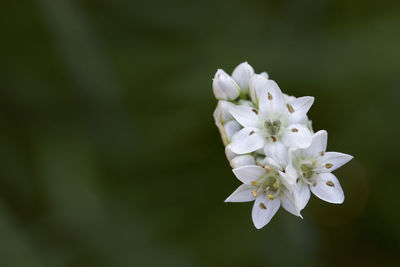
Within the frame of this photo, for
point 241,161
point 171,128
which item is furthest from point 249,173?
point 171,128

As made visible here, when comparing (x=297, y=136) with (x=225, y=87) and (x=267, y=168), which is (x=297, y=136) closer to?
(x=267, y=168)

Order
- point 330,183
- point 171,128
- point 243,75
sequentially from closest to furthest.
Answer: point 330,183 → point 243,75 → point 171,128

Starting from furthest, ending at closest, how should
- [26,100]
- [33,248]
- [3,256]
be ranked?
[26,100] → [33,248] → [3,256]

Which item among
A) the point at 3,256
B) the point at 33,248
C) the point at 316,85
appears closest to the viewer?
the point at 3,256

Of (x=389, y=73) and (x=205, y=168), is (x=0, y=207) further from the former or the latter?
(x=389, y=73)

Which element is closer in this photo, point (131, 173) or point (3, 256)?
point (3, 256)

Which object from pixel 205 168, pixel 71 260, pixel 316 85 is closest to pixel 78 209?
pixel 71 260

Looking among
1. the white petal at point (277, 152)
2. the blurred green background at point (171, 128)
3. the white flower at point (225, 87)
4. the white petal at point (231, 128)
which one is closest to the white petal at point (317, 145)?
the white petal at point (277, 152)
